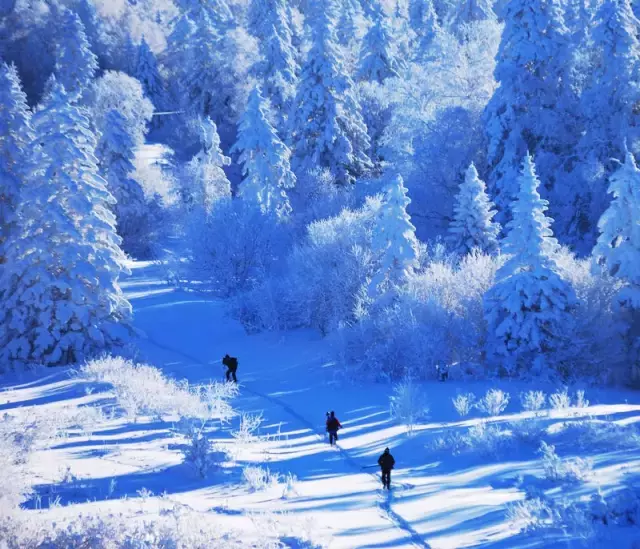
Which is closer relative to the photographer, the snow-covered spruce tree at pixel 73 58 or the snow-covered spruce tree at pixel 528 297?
the snow-covered spruce tree at pixel 528 297

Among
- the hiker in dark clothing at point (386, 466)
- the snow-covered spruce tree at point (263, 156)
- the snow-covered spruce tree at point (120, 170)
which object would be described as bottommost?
the hiker in dark clothing at point (386, 466)

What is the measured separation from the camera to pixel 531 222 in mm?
20844

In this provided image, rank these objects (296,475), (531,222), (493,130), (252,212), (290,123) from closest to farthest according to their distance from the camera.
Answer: (296,475), (531,222), (493,130), (252,212), (290,123)

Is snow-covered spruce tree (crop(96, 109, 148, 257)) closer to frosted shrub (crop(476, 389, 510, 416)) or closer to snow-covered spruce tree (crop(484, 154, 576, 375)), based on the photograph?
snow-covered spruce tree (crop(484, 154, 576, 375))

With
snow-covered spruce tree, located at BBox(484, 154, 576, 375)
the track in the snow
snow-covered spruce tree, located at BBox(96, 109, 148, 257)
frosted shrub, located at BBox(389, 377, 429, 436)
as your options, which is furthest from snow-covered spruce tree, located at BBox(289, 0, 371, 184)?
frosted shrub, located at BBox(389, 377, 429, 436)

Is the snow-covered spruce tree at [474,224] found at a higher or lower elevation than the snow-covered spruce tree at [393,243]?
higher

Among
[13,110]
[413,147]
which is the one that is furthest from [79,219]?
[413,147]

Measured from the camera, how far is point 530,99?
32406 millimetres

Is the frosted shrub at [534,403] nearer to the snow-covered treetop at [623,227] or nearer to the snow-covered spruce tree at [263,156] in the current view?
the snow-covered treetop at [623,227]

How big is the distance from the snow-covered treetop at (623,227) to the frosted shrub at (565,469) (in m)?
11.7

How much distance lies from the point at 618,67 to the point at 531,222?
43.7 ft

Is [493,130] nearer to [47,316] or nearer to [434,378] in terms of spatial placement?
[434,378]

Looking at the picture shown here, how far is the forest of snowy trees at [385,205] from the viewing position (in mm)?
22094

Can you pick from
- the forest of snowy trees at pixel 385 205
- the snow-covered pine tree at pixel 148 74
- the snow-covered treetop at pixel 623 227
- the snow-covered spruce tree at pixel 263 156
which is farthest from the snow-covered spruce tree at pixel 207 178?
the snow-covered pine tree at pixel 148 74
